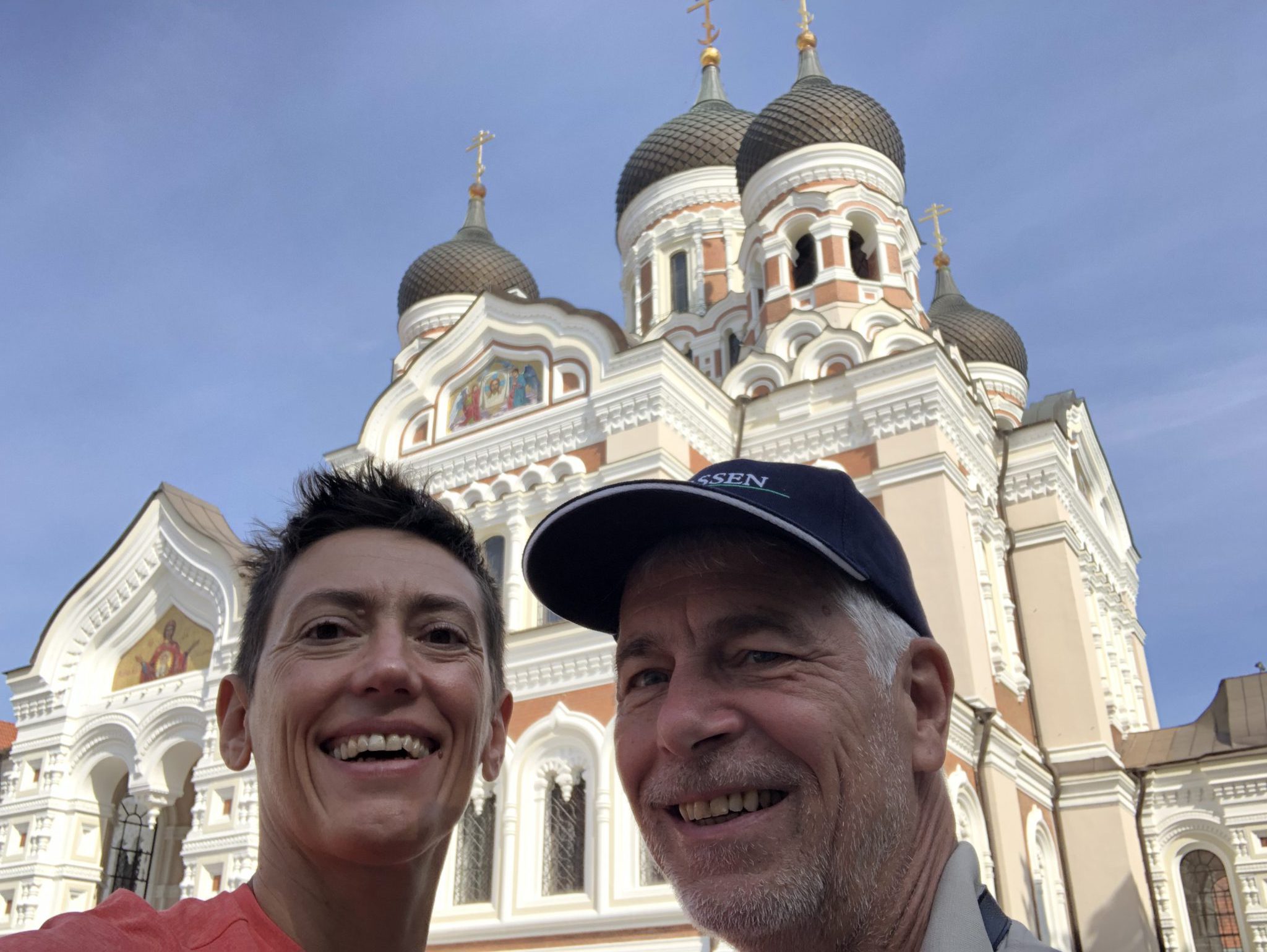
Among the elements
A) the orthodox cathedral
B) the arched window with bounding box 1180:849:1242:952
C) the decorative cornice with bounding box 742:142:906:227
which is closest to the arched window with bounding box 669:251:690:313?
the decorative cornice with bounding box 742:142:906:227

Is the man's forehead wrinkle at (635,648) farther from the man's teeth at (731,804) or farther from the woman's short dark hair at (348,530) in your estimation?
the woman's short dark hair at (348,530)

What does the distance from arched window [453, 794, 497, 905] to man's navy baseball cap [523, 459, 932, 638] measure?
962 centimetres

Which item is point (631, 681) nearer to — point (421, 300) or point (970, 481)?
point (970, 481)

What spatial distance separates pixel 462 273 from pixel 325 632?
67.9 feet

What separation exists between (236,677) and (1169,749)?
1526 cm

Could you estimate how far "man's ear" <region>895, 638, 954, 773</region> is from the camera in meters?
1.71

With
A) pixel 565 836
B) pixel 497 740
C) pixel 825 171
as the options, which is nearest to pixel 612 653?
pixel 565 836

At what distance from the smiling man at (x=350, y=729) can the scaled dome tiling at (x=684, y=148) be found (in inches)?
818

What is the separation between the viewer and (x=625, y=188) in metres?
22.8

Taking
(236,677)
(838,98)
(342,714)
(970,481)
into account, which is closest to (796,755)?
(342,714)

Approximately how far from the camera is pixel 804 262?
1741 centimetres

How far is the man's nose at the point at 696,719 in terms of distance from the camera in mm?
1603

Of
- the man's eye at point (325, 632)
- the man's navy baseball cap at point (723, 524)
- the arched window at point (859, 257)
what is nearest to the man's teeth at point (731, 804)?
the man's navy baseball cap at point (723, 524)

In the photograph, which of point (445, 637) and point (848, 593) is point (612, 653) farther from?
point (848, 593)
